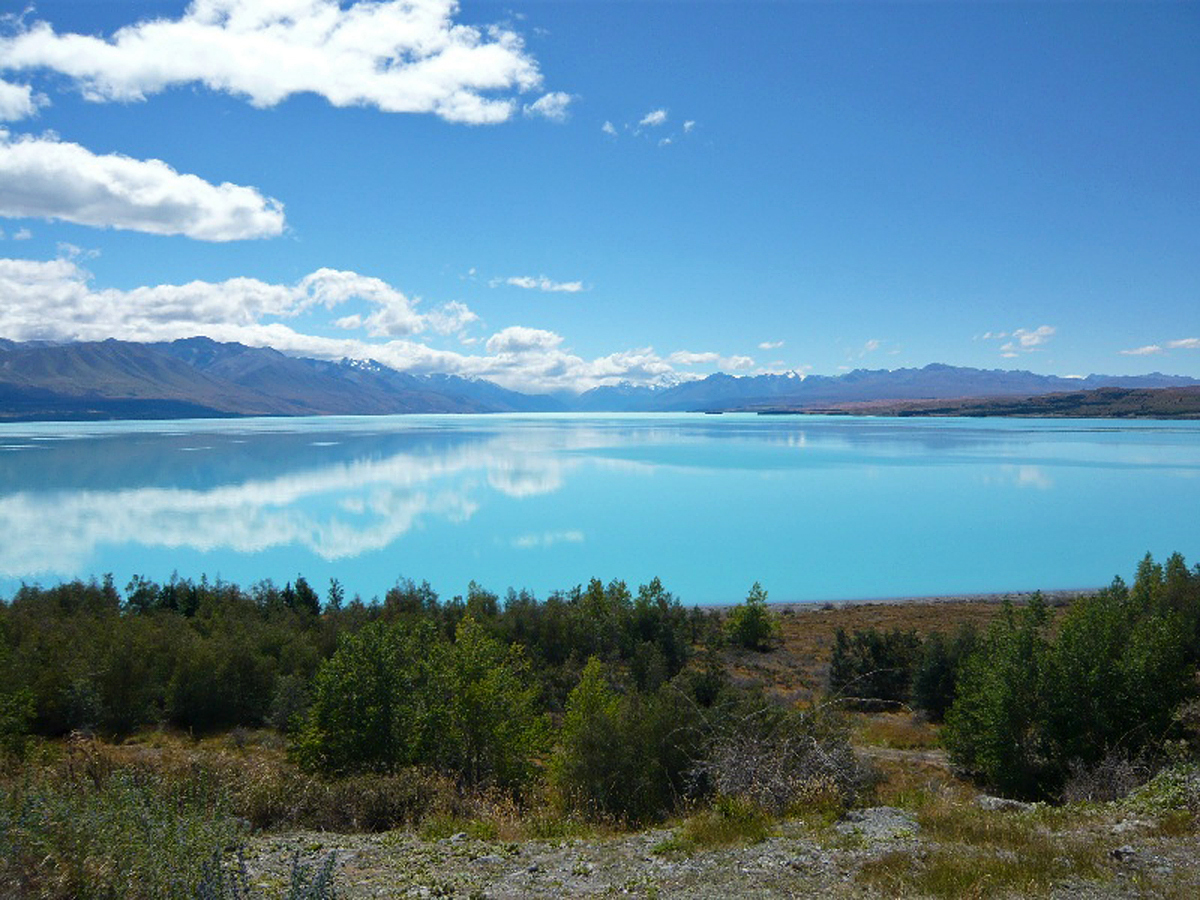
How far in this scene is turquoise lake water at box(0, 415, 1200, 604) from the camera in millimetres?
50125

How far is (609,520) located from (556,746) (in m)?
51.5

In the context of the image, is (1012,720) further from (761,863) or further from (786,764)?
(761,863)

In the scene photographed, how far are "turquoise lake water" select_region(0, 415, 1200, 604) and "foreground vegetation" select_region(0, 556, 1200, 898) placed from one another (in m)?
17.1

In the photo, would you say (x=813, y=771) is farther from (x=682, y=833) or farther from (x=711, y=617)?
(x=711, y=617)

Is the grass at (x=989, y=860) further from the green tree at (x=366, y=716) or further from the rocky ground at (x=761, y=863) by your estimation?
the green tree at (x=366, y=716)

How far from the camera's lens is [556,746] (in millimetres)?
15508

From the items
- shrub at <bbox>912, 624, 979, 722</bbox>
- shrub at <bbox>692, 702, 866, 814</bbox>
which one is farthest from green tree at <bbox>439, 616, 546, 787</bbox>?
shrub at <bbox>912, 624, 979, 722</bbox>

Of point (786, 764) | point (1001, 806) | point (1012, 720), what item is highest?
point (786, 764)

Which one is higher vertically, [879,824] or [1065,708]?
[879,824]

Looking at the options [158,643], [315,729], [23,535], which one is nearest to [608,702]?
[315,729]

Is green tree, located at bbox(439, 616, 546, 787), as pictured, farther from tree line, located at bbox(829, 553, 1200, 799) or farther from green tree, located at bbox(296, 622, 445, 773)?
tree line, located at bbox(829, 553, 1200, 799)

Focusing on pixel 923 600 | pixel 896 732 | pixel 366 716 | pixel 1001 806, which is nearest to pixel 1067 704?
pixel 1001 806

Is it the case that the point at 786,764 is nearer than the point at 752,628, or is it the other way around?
the point at 786,764

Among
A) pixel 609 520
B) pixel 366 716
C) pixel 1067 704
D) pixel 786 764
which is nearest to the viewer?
pixel 786 764
